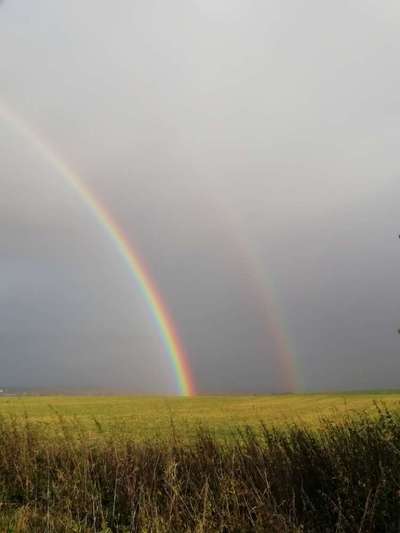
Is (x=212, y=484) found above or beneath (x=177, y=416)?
beneath

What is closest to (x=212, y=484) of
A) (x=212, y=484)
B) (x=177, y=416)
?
(x=212, y=484)

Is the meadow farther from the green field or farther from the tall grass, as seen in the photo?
the green field

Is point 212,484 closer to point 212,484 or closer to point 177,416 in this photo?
point 212,484

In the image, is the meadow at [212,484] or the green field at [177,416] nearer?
the meadow at [212,484]

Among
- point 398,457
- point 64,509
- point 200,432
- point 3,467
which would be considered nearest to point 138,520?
point 64,509

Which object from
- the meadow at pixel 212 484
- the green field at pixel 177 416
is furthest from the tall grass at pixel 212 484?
the green field at pixel 177 416

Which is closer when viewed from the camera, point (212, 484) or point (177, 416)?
point (212, 484)

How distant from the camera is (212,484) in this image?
11.6 metres

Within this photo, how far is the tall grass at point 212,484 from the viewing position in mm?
9258

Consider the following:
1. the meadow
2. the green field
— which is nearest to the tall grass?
the meadow

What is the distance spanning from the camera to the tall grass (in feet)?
30.4

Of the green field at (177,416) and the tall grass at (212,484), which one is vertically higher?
the green field at (177,416)

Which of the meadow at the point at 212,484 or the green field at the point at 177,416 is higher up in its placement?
the green field at the point at 177,416

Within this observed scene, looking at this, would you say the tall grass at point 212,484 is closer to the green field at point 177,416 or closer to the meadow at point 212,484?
the meadow at point 212,484
